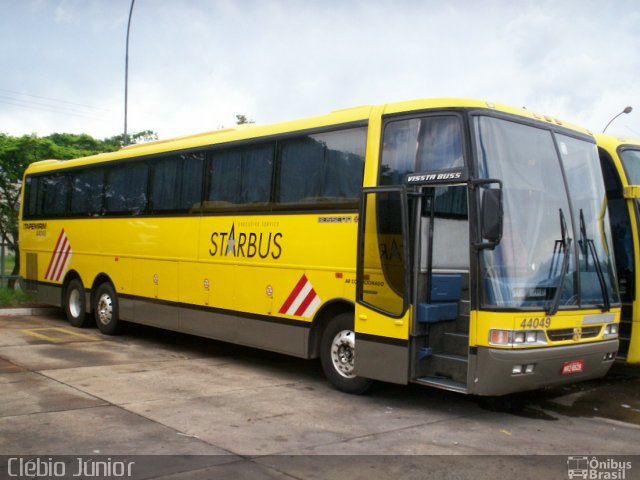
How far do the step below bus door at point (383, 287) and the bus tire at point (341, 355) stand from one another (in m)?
0.30

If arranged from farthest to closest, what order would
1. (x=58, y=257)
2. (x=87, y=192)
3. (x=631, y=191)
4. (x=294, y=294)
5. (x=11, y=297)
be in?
1. (x=11, y=297)
2. (x=58, y=257)
3. (x=87, y=192)
4. (x=631, y=191)
5. (x=294, y=294)

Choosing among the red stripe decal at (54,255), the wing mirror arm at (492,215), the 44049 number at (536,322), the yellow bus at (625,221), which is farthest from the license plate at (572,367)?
the red stripe decal at (54,255)

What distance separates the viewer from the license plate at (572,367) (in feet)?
24.1

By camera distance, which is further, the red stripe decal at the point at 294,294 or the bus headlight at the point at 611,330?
the red stripe decal at the point at 294,294

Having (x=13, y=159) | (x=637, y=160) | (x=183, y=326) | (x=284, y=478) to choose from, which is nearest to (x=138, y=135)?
(x=13, y=159)

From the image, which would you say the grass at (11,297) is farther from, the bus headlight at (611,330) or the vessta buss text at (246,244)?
the bus headlight at (611,330)

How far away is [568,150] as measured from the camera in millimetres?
8070

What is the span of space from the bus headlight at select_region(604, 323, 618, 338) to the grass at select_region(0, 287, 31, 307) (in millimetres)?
13436

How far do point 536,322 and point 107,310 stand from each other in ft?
29.2

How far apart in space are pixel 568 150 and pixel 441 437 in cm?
367

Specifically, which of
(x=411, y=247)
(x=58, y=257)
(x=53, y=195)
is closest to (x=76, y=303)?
(x=58, y=257)

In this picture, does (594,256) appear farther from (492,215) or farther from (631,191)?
(631,191)

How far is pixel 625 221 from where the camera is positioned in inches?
373

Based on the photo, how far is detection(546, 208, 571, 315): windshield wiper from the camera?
7168mm
